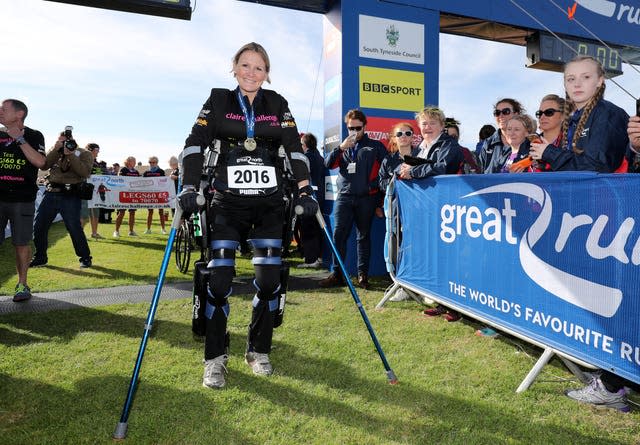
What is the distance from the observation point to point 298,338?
3.94 metres

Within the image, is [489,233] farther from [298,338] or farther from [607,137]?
[298,338]

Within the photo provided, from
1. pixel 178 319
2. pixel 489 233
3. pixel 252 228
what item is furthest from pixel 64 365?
pixel 489 233

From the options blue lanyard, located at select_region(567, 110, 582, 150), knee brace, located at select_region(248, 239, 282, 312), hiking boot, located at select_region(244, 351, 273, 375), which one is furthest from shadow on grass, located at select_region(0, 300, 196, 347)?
blue lanyard, located at select_region(567, 110, 582, 150)

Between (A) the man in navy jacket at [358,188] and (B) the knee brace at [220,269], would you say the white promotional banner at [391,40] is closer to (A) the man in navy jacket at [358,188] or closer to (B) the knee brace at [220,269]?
(A) the man in navy jacket at [358,188]

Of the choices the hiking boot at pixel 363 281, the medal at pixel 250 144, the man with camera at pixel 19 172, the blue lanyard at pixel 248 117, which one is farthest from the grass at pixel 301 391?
the blue lanyard at pixel 248 117

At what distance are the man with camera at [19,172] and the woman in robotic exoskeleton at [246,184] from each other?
10.5 ft

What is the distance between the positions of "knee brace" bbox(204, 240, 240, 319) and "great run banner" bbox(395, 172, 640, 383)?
6.76 ft

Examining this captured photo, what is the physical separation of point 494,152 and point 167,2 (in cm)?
482

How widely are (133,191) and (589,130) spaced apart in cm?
1247

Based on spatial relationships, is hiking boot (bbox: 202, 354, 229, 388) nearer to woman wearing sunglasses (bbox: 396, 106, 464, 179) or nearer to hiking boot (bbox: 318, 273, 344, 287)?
woman wearing sunglasses (bbox: 396, 106, 464, 179)

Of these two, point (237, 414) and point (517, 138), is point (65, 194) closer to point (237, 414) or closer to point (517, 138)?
point (237, 414)

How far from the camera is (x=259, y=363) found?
10.6 feet

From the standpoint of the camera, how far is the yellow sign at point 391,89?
7066 mm

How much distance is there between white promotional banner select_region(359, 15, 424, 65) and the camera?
7.03 metres
